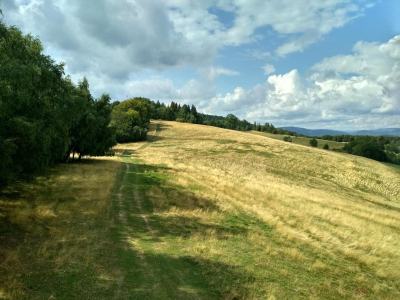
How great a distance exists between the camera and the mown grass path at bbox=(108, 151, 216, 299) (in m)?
7.84

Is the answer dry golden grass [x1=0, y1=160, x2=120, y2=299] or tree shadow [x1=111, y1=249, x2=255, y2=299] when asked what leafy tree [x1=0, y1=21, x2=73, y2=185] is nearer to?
dry golden grass [x1=0, y1=160, x2=120, y2=299]

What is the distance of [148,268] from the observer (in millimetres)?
9125

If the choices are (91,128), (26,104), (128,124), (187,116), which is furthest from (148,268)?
(187,116)

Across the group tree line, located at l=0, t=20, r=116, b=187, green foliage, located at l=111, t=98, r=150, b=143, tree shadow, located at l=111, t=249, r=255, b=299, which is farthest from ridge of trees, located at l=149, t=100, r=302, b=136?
tree shadow, located at l=111, t=249, r=255, b=299

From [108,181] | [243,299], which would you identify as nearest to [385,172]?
[108,181]

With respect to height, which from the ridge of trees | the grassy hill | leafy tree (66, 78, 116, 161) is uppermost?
the ridge of trees

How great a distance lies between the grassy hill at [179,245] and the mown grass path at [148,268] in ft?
0.11

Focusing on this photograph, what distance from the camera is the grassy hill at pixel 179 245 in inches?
327

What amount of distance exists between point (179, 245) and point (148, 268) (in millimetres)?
2516

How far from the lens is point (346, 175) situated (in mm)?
54312

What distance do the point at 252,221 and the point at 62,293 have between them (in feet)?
39.8

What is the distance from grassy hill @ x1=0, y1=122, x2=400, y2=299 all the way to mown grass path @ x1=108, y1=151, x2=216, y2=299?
3 centimetres

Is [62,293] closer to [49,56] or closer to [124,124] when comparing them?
[49,56]

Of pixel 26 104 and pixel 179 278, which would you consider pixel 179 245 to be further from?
pixel 26 104
